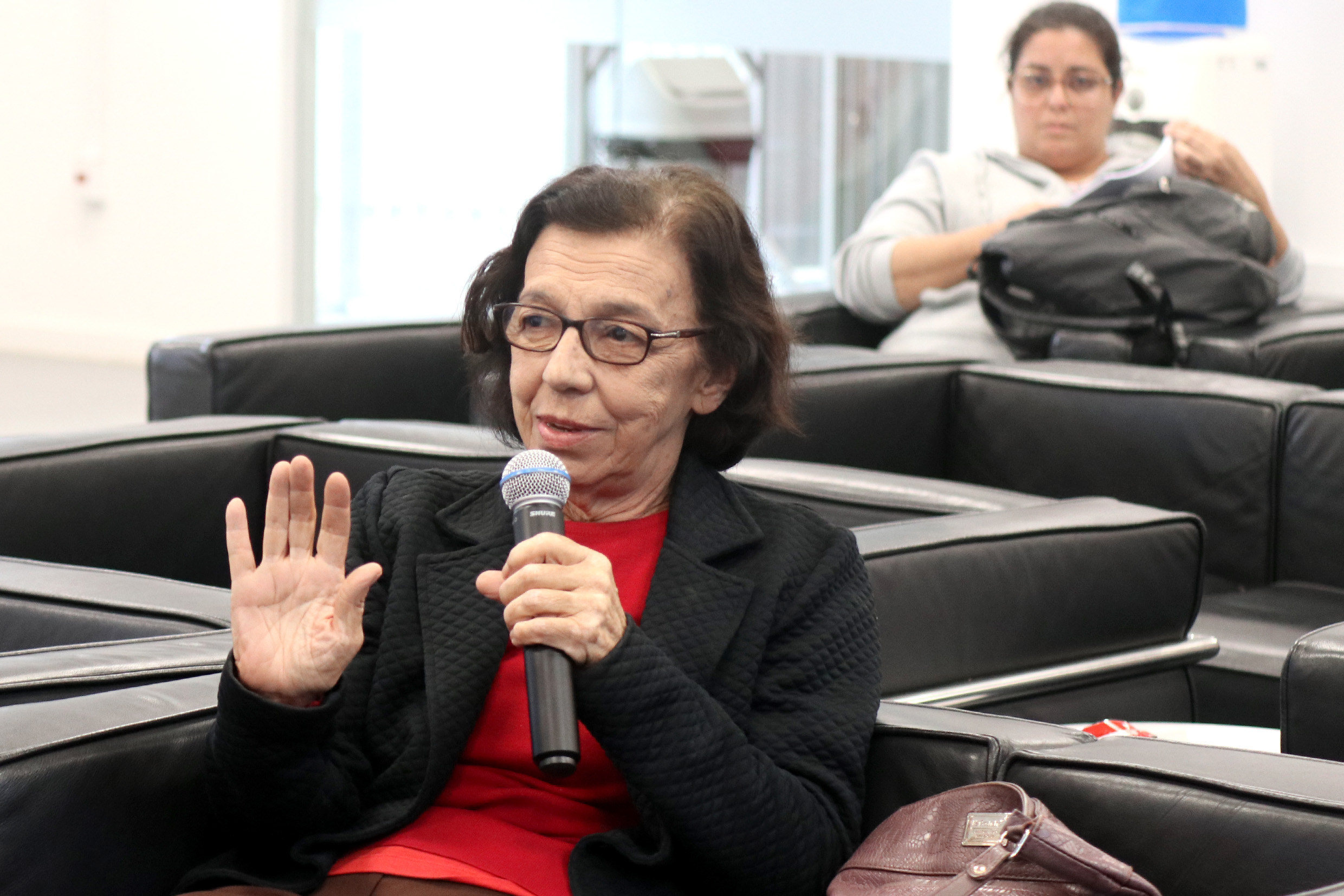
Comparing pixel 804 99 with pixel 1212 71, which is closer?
pixel 1212 71

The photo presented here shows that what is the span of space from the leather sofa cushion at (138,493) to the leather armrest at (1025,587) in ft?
3.12

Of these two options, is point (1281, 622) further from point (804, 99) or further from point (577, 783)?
point (804, 99)

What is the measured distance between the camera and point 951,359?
9.21 ft

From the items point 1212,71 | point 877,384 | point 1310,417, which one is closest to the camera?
point 1310,417

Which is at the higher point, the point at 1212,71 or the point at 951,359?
the point at 1212,71

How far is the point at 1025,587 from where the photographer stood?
1.79 meters

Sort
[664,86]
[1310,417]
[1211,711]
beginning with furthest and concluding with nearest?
[664,86] → [1310,417] → [1211,711]

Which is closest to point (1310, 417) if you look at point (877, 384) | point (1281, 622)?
point (1281, 622)

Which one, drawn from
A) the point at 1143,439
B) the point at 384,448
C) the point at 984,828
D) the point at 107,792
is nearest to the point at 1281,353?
the point at 1143,439

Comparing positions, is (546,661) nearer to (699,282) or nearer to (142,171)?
(699,282)

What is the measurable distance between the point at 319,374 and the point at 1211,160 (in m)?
2.01

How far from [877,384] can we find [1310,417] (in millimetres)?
700

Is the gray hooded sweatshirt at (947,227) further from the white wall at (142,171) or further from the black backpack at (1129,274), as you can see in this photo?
the white wall at (142,171)

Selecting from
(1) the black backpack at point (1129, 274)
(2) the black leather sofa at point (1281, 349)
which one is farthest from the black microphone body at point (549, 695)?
(1) the black backpack at point (1129, 274)
